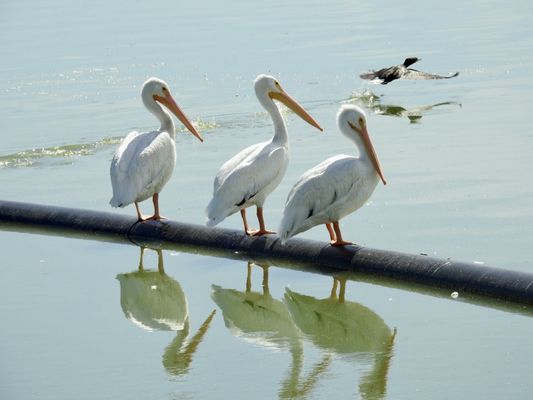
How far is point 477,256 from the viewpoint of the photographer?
578 centimetres

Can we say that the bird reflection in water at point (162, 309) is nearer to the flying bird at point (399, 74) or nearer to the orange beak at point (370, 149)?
the orange beak at point (370, 149)

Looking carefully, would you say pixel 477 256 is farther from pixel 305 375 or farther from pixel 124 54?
pixel 124 54

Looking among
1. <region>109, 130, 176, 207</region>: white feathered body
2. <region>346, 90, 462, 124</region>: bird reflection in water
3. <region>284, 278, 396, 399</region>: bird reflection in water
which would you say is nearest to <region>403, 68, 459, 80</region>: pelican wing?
<region>346, 90, 462, 124</region>: bird reflection in water

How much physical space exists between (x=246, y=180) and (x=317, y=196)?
0.48 metres

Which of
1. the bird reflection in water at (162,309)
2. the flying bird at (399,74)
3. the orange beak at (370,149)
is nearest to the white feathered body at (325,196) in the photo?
the orange beak at (370,149)

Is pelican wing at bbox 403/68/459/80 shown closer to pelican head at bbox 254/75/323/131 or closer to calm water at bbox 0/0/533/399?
calm water at bbox 0/0/533/399

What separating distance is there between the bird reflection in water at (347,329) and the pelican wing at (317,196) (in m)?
0.35

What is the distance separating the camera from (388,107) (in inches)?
393

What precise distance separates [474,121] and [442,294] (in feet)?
12.4

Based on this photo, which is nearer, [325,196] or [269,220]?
[325,196]

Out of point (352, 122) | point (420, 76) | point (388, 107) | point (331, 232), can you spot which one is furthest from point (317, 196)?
point (420, 76)

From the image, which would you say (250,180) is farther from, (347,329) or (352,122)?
(347,329)

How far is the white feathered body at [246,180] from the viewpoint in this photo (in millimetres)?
6055

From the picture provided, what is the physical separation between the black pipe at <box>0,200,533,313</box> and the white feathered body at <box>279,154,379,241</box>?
0.51ft
